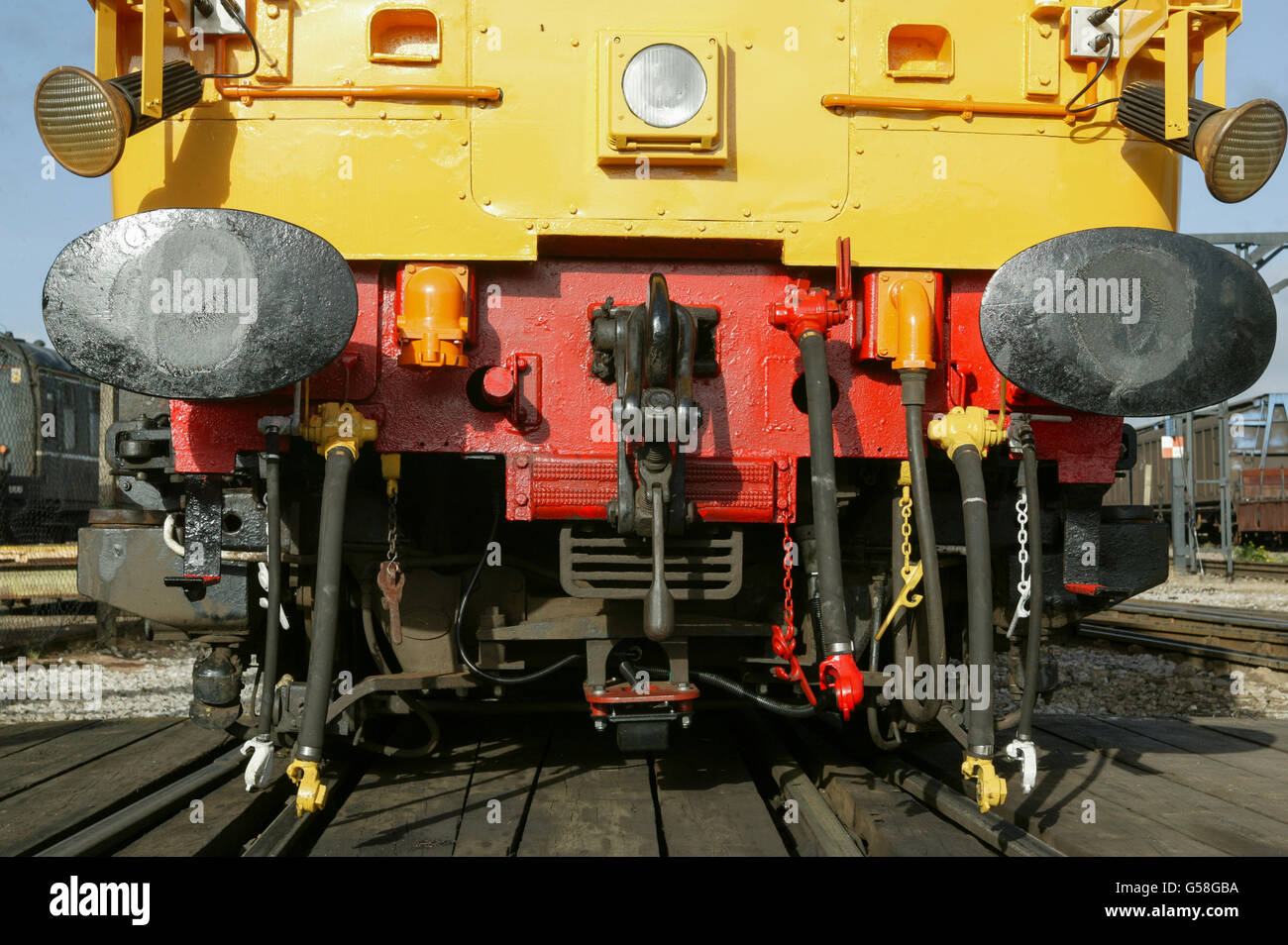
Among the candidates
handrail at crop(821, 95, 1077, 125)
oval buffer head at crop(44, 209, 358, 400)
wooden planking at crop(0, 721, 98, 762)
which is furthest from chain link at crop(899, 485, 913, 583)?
wooden planking at crop(0, 721, 98, 762)

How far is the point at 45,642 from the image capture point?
7.44 metres

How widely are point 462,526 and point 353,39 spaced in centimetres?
148

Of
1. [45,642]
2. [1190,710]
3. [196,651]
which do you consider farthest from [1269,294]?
[45,642]

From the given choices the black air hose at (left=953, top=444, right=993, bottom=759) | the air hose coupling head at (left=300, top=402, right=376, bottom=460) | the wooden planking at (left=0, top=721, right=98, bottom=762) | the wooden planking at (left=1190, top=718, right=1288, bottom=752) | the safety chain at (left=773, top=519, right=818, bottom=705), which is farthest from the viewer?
the wooden planking at (left=1190, top=718, right=1288, bottom=752)

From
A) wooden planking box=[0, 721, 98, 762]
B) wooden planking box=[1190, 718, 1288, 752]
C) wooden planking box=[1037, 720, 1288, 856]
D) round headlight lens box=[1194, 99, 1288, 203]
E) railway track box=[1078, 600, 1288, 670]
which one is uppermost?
round headlight lens box=[1194, 99, 1288, 203]

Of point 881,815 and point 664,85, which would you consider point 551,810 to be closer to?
point 881,815

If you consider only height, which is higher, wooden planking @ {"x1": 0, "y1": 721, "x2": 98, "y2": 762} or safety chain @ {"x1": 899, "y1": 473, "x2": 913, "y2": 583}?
safety chain @ {"x1": 899, "y1": 473, "x2": 913, "y2": 583}

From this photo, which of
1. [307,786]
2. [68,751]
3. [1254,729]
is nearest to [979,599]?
[307,786]

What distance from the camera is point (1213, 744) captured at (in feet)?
13.2

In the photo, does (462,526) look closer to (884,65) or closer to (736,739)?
(736,739)

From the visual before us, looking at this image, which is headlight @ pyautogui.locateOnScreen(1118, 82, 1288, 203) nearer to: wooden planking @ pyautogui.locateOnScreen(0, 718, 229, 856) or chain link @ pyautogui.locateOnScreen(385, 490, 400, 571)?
chain link @ pyautogui.locateOnScreen(385, 490, 400, 571)

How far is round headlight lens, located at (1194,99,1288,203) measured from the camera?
2814 mm

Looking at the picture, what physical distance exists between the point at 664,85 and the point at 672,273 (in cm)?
50

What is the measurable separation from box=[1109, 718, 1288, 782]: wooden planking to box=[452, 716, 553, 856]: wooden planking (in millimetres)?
2310
